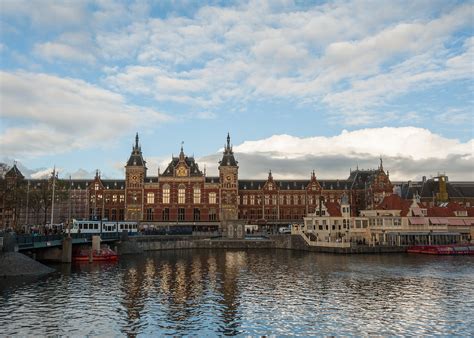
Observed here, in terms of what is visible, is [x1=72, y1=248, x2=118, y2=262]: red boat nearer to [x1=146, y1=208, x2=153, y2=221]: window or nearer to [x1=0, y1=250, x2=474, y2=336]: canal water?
[x1=0, y1=250, x2=474, y2=336]: canal water

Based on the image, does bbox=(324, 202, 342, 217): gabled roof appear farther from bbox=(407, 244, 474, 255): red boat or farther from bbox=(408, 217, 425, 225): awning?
bbox=(407, 244, 474, 255): red boat

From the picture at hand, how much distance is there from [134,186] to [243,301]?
4145 inches

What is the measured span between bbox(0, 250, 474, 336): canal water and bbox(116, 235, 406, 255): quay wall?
26.7 meters

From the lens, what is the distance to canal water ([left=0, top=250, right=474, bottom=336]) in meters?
33.3

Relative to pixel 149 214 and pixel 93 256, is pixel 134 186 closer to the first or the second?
pixel 149 214

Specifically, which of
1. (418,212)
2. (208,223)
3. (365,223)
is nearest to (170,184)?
(208,223)

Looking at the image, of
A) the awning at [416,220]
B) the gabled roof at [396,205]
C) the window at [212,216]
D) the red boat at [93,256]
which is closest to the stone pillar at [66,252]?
the red boat at [93,256]

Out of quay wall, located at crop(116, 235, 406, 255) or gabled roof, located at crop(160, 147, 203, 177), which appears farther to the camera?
gabled roof, located at crop(160, 147, 203, 177)

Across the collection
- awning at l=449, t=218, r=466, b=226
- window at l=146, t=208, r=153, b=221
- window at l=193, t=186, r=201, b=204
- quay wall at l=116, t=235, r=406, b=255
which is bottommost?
quay wall at l=116, t=235, r=406, b=255

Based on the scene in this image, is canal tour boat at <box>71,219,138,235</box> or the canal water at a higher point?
canal tour boat at <box>71,219,138,235</box>

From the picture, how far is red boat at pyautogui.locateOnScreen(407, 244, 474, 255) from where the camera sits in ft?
302

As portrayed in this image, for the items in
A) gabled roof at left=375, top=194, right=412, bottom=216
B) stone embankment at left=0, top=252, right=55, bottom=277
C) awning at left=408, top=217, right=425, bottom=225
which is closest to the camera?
stone embankment at left=0, top=252, right=55, bottom=277

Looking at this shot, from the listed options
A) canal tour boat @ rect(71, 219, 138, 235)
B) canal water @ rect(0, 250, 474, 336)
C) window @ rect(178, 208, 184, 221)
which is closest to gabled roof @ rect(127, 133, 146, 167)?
window @ rect(178, 208, 184, 221)

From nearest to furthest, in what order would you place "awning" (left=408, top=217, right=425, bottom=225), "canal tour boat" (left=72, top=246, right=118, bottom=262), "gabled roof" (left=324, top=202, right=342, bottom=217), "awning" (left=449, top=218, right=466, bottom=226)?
"canal tour boat" (left=72, top=246, right=118, bottom=262)
"awning" (left=408, top=217, right=425, bottom=225)
"gabled roof" (left=324, top=202, right=342, bottom=217)
"awning" (left=449, top=218, right=466, bottom=226)
